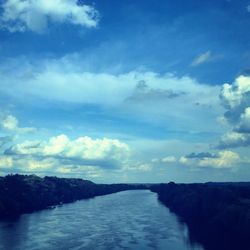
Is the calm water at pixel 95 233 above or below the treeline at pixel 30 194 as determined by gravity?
below

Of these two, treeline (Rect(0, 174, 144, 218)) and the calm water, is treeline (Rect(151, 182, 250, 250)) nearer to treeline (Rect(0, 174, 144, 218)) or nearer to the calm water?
the calm water

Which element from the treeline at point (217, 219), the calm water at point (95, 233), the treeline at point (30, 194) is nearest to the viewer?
the calm water at point (95, 233)

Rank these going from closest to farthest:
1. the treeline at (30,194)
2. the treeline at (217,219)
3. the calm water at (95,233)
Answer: the calm water at (95,233), the treeline at (217,219), the treeline at (30,194)

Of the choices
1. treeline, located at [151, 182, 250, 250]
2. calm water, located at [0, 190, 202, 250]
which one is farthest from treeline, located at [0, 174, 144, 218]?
treeline, located at [151, 182, 250, 250]

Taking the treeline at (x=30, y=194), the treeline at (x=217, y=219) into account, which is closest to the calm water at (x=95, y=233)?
the treeline at (x=217, y=219)

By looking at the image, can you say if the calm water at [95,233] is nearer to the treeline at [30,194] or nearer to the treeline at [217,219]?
the treeline at [217,219]

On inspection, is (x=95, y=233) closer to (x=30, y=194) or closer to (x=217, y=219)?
(x=217, y=219)

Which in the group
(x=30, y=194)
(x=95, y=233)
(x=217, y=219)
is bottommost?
(x=95, y=233)

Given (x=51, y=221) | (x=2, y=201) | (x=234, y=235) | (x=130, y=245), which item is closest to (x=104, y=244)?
(x=130, y=245)

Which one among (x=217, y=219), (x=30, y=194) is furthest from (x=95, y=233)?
(x=30, y=194)

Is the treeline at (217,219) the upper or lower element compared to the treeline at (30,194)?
lower

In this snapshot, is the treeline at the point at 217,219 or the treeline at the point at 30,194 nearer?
the treeline at the point at 217,219
